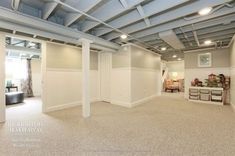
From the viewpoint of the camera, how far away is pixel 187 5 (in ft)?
8.49

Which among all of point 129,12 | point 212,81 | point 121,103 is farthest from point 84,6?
point 212,81

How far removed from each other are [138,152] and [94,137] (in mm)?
918

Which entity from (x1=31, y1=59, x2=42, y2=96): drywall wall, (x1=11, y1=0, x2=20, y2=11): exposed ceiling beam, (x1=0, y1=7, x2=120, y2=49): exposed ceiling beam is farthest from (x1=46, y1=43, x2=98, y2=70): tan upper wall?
(x1=31, y1=59, x2=42, y2=96): drywall wall

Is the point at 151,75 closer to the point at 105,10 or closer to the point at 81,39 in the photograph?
the point at 81,39

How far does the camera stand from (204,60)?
6.23 m

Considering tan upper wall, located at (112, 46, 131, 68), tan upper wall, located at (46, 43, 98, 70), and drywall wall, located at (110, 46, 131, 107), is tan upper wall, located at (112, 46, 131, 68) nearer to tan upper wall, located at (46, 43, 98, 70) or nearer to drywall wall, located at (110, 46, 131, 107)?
drywall wall, located at (110, 46, 131, 107)

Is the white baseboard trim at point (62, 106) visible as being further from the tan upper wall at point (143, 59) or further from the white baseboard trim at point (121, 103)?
the tan upper wall at point (143, 59)

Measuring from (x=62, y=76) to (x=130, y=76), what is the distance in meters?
2.54

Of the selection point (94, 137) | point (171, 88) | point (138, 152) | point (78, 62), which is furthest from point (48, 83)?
point (171, 88)

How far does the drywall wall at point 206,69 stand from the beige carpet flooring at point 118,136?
110 inches

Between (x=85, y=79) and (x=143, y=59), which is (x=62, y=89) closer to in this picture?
(x=85, y=79)

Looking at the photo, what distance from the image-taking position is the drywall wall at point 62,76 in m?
4.51

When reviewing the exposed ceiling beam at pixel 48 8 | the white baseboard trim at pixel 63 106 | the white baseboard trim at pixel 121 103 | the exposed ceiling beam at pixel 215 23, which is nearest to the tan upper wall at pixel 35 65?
the white baseboard trim at pixel 63 106

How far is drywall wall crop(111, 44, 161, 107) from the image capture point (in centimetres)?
515
